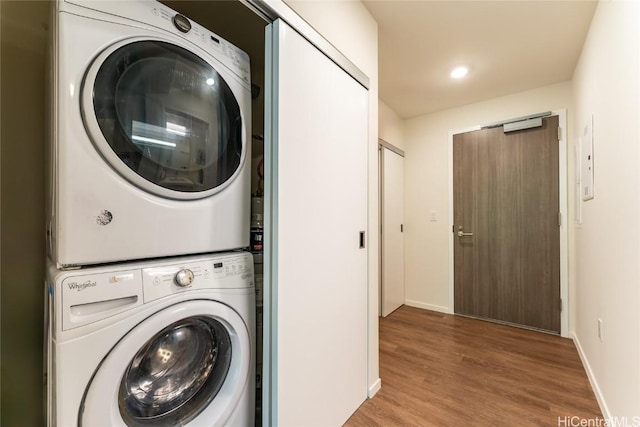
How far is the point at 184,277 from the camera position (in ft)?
2.88

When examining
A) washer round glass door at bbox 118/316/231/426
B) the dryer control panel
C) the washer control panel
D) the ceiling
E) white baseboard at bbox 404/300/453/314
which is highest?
the ceiling

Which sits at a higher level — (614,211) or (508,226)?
(614,211)

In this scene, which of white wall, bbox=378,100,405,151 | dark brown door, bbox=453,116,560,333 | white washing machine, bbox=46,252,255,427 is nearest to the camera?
white washing machine, bbox=46,252,255,427

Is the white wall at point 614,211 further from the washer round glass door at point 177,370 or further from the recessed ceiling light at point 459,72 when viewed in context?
the washer round glass door at point 177,370

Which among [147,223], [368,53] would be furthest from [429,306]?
[147,223]

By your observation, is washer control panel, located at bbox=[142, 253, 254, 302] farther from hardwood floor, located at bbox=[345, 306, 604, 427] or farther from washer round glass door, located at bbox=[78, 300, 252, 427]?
hardwood floor, located at bbox=[345, 306, 604, 427]

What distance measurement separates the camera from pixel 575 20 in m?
1.77

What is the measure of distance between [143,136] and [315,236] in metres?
0.74

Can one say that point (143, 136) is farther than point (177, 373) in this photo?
No

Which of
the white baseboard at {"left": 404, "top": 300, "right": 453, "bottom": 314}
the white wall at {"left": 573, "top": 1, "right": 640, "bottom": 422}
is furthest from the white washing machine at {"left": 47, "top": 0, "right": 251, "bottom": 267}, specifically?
the white baseboard at {"left": 404, "top": 300, "right": 453, "bottom": 314}

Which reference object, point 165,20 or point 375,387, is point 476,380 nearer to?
point 375,387

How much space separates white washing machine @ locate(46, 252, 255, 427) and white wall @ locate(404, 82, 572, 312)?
9.03 ft

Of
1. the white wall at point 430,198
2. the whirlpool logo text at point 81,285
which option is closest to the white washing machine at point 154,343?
the whirlpool logo text at point 81,285

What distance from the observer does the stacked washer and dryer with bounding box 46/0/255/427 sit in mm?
697
